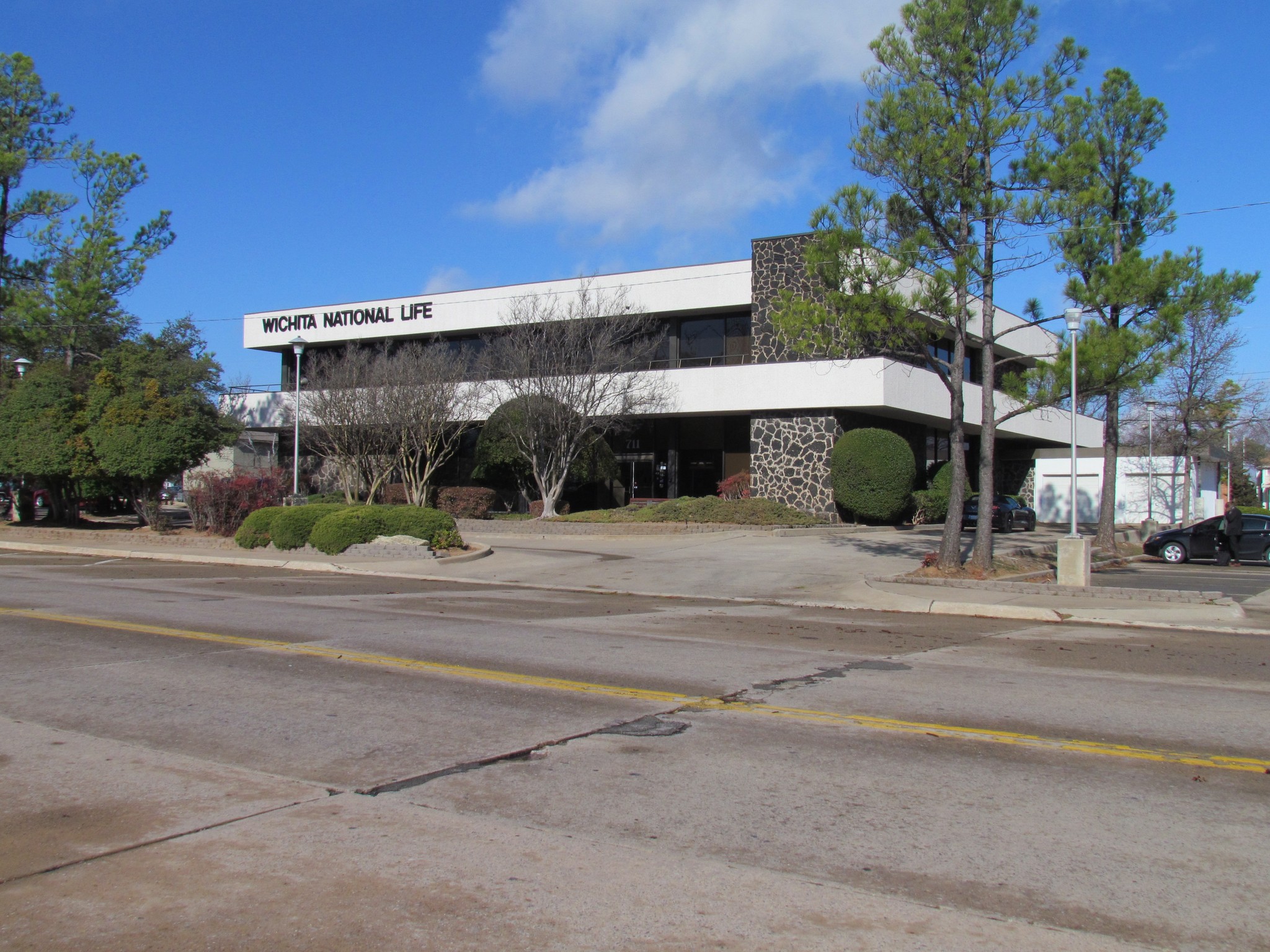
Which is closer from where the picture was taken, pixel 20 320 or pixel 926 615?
pixel 926 615

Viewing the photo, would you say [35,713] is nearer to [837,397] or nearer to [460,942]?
[460,942]

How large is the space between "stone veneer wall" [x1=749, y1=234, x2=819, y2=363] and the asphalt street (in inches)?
955

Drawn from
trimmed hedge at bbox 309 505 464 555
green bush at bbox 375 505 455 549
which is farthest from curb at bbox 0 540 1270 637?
green bush at bbox 375 505 455 549

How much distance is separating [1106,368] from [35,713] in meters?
16.6

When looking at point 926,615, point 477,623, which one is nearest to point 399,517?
point 477,623

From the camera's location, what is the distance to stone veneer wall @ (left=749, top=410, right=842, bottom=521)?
33.8 metres

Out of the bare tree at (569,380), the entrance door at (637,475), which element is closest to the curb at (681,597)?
the bare tree at (569,380)

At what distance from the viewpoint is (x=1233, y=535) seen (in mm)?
25297

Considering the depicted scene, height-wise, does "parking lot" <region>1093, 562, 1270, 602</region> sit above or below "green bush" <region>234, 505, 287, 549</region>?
below

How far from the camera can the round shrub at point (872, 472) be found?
3228 centimetres

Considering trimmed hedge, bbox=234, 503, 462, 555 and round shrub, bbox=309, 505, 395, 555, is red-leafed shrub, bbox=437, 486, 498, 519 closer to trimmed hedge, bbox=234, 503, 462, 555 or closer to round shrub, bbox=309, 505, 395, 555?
trimmed hedge, bbox=234, 503, 462, 555

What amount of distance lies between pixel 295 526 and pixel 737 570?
10.7 m

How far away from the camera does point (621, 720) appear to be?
7.34 metres

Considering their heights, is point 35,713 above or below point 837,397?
below
